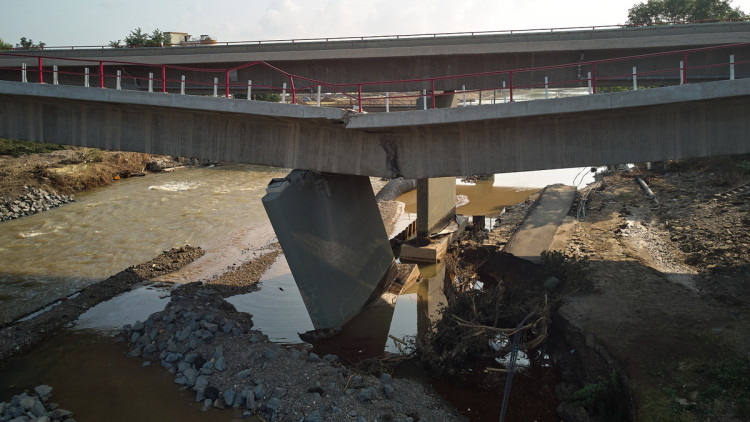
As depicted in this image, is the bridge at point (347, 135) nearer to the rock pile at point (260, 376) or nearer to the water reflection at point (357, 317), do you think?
the water reflection at point (357, 317)

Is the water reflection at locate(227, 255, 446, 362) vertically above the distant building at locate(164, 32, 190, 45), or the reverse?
the distant building at locate(164, 32, 190, 45)

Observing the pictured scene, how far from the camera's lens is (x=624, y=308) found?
40.3 feet

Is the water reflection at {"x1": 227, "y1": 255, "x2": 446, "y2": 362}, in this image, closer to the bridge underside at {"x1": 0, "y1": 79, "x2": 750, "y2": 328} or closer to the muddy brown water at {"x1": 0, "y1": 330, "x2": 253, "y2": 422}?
the bridge underside at {"x1": 0, "y1": 79, "x2": 750, "y2": 328}

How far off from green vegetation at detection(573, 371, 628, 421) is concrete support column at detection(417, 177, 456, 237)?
Result: 36.1 feet

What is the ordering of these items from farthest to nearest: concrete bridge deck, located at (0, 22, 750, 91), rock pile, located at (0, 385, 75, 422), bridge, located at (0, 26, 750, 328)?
concrete bridge deck, located at (0, 22, 750, 91)
bridge, located at (0, 26, 750, 328)
rock pile, located at (0, 385, 75, 422)

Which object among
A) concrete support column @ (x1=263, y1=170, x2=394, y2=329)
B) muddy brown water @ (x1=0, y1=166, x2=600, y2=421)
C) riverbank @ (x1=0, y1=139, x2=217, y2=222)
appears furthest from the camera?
riverbank @ (x1=0, y1=139, x2=217, y2=222)

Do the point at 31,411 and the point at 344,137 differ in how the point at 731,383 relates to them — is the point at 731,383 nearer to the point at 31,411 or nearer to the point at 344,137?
the point at 344,137

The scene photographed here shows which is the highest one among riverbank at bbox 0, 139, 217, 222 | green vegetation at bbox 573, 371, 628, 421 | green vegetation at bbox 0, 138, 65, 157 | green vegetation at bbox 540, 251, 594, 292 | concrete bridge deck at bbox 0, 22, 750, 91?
concrete bridge deck at bbox 0, 22, 750, 91

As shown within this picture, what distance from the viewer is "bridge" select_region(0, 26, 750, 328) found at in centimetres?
1256

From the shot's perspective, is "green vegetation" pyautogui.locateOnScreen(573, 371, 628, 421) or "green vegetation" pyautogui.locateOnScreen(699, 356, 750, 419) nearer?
"green vegetation" pyautogui.locateOnScreen(699, 356, 750, 419)

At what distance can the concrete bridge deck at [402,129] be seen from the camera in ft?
40.8

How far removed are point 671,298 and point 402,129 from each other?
7.66 m

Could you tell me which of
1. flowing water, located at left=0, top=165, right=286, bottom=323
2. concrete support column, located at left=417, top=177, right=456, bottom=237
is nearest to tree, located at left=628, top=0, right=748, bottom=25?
concrete support column, located at left=417, top=177, right=456, bottom=237

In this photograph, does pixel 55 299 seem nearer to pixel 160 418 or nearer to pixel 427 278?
pixel 160 418
